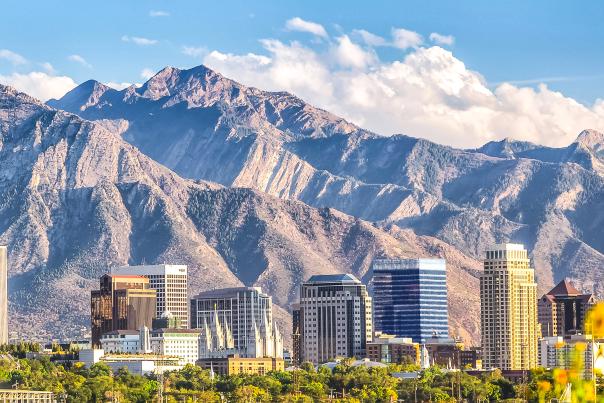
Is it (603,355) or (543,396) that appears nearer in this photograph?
(603,355)

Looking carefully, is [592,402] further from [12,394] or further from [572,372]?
[12,394]

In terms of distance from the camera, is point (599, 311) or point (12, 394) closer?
point (599, 311)

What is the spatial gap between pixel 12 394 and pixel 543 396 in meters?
175

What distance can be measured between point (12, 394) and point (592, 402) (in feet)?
570

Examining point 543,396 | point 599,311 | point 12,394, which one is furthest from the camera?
point 12,394

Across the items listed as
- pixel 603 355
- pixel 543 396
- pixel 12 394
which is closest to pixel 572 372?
pixel 603 355

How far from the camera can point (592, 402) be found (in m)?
28.9

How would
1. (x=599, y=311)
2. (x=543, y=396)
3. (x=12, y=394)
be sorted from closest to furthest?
(x=599, y=311), (x=543, y=396), (x=12, y=394)

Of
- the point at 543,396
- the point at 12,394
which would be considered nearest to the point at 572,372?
the point at 543,396

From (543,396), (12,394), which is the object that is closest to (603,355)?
(543,396)

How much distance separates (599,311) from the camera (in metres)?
23.0

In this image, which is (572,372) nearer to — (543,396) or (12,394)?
(543,396)

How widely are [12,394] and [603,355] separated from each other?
7046 inches

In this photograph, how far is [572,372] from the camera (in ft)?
76.1
